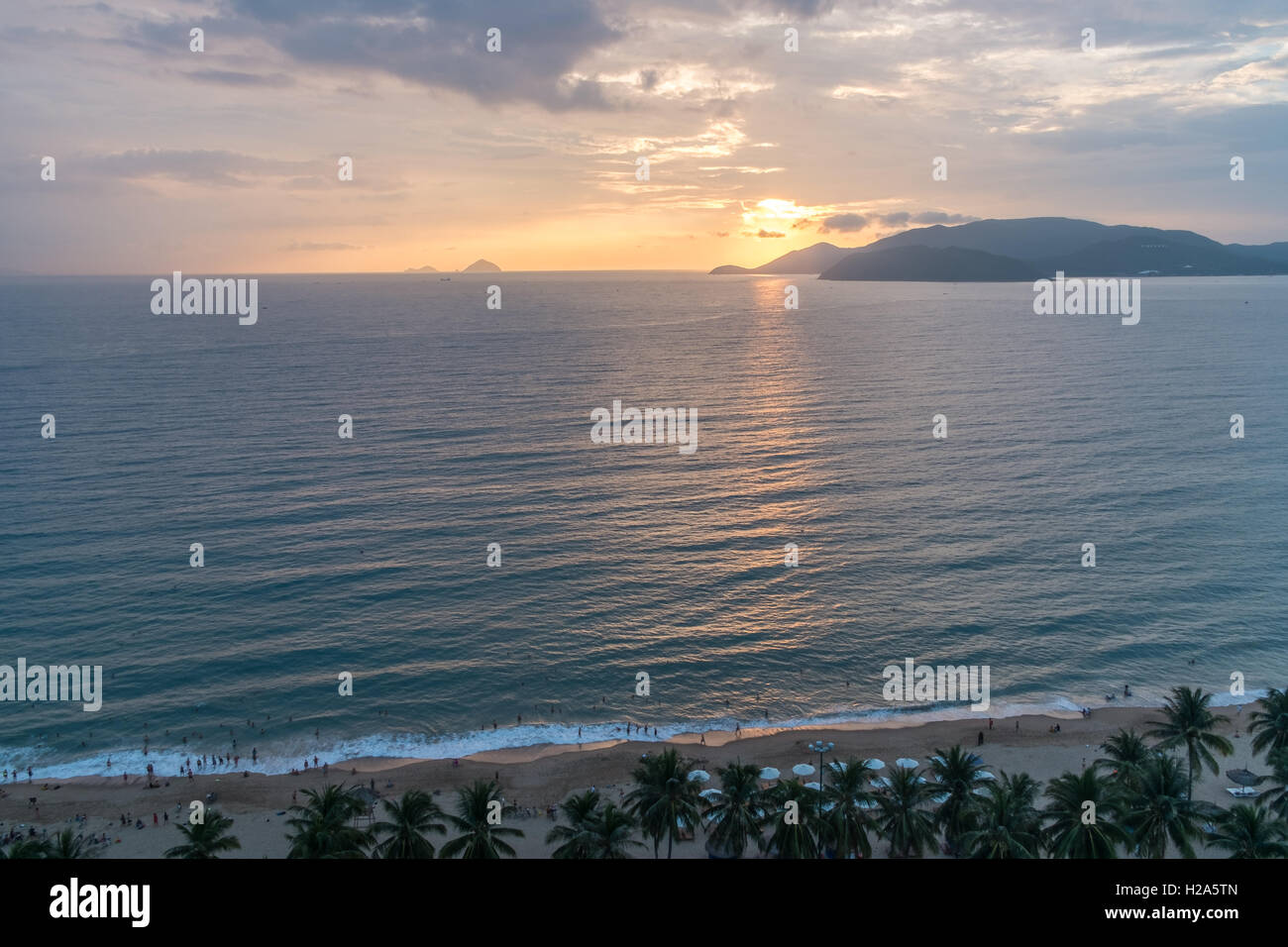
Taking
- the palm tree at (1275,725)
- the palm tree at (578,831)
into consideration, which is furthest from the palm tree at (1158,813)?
the palm tree at (578,831)

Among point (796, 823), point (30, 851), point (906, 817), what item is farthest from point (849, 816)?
point (30, 851)

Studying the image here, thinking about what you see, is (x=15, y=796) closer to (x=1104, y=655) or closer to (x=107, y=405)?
(x=1104, y=655)

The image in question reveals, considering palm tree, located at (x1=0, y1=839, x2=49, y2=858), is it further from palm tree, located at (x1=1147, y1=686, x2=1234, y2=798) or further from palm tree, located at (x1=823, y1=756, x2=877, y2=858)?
palm tree, located at (x1=1147, y1=686, x2=1234, y2=798)

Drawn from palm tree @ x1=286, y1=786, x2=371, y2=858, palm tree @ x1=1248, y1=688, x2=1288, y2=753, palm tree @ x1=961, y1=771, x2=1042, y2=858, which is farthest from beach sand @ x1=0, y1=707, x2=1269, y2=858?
palm tree @ x1=961, y1=771, x2=1042, y2=858

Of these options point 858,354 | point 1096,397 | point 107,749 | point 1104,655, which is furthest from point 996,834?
point 858,354

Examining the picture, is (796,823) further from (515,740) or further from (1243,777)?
(1243,777)
